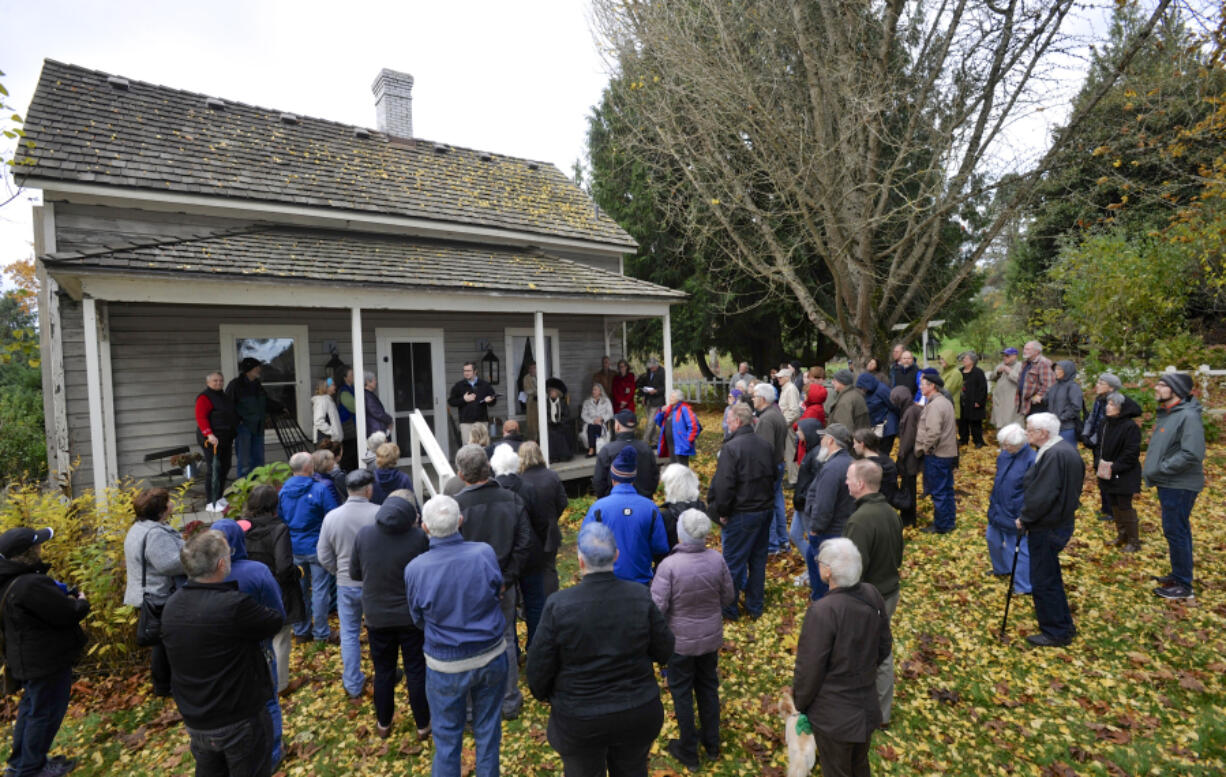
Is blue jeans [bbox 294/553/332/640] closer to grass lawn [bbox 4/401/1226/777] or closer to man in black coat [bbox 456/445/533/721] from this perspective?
grass lawn [bbox 4/401/1226/777]

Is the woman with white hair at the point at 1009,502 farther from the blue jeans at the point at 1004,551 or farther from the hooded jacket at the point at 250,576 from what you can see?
the hooded jacket at the point at 250,576

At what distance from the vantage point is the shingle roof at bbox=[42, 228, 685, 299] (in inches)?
300

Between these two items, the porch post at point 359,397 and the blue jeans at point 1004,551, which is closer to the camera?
the blue jeans at point 1004,551

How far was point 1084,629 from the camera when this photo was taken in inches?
220

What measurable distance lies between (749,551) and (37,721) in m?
5.72

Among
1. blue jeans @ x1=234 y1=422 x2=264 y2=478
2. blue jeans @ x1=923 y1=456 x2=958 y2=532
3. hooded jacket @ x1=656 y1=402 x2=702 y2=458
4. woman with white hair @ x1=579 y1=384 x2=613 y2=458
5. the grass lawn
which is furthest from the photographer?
woman with white hair @ x1=579 y1=384 x2=613 y2=458

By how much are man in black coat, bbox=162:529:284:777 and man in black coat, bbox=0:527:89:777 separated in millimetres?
1633

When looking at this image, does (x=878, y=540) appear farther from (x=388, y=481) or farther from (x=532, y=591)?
(x=388, y=481)

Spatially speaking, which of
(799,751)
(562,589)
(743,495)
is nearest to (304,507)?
(562,589)

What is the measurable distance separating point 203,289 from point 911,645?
9070mm

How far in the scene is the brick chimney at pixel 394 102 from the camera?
14438 mm

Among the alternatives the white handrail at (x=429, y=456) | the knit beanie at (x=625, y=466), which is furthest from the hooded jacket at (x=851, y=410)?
the white handrail at (x=429, y=456)

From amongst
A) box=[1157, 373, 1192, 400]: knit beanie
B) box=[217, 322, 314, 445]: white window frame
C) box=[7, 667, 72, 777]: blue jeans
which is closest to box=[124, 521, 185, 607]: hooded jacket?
box=[7, 667, 72, 777]: blue jeans

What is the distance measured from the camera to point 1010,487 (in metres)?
5.88
